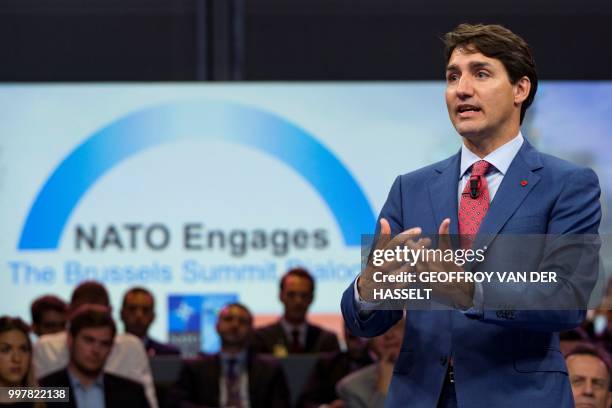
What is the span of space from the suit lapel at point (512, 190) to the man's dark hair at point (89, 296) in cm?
382

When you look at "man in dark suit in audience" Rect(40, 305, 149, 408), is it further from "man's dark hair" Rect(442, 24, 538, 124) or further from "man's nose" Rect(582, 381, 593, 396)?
"man's nose" Rect(582, 381, 593, 396)

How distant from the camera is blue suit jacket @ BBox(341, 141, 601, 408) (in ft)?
6.86

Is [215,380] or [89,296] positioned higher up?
[89,296]

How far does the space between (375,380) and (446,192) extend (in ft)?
7.83

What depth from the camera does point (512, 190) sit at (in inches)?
85.5

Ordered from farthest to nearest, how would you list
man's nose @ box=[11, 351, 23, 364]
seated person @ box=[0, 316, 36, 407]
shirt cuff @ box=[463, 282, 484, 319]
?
man's nose @ box=[11, 351, 23, 364], seated person @ box=[0, 316, 36, 407], shirt cuff @ box=[463, 282, 484, 319]

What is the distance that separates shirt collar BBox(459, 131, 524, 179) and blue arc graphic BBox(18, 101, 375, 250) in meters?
4.99

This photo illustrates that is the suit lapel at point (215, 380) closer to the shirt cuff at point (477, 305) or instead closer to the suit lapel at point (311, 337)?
the suit lapel at point (311, 337)

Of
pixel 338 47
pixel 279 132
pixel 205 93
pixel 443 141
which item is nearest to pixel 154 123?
pixel 205 93

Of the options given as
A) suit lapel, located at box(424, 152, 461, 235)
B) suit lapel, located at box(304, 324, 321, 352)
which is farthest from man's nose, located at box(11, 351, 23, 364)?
suit lapel, located at box(304, 324, 321, 352)

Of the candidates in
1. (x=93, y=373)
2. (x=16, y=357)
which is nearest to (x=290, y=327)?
(x=93, y=373)

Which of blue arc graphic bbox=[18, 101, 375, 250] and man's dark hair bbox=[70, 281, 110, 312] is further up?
blue arc graphic bbox=[18, 101, 375, 250]

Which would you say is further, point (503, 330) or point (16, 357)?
point (16, 357)

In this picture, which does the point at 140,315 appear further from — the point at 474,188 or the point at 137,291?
the point at 474,188
